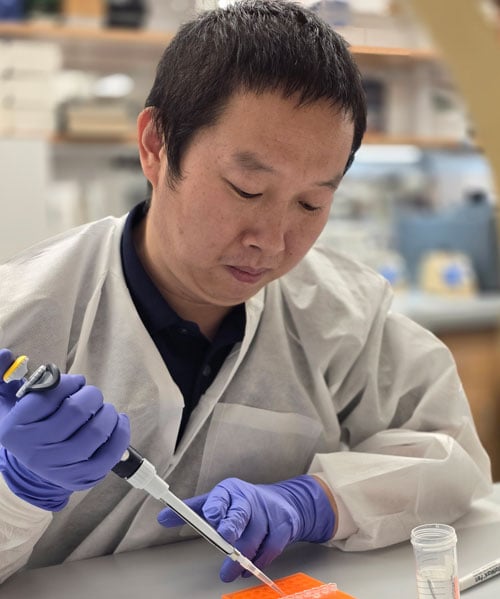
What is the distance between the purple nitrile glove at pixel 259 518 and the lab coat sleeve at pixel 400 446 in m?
0.04

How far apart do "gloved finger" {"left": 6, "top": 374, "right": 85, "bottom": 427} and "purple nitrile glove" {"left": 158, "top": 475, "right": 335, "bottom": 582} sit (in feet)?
0.87

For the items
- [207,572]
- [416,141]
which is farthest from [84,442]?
[416,141]

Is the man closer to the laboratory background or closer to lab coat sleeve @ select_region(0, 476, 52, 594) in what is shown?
lab coat sleeve @ select_region(0, 476, 52, 594)

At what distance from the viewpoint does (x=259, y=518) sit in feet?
3.75

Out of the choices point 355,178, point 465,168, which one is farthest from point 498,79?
point 465,168

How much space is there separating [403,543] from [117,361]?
52cm

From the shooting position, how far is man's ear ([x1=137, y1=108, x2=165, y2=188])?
4.13 ft

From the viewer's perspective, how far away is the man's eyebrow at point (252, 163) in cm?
113

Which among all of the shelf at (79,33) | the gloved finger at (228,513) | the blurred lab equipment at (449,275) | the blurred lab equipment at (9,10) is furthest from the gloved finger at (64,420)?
the blurred lab equipment at (449,275)

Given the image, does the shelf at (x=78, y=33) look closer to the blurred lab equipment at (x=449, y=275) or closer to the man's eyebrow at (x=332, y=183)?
the blurred lab equipment at (x=449, y=275)

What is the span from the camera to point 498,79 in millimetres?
460

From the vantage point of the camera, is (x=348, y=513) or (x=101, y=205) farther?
(x=101, y=205)

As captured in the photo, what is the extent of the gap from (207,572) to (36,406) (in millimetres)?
393

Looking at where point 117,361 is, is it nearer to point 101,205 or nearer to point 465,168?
point 101,205
